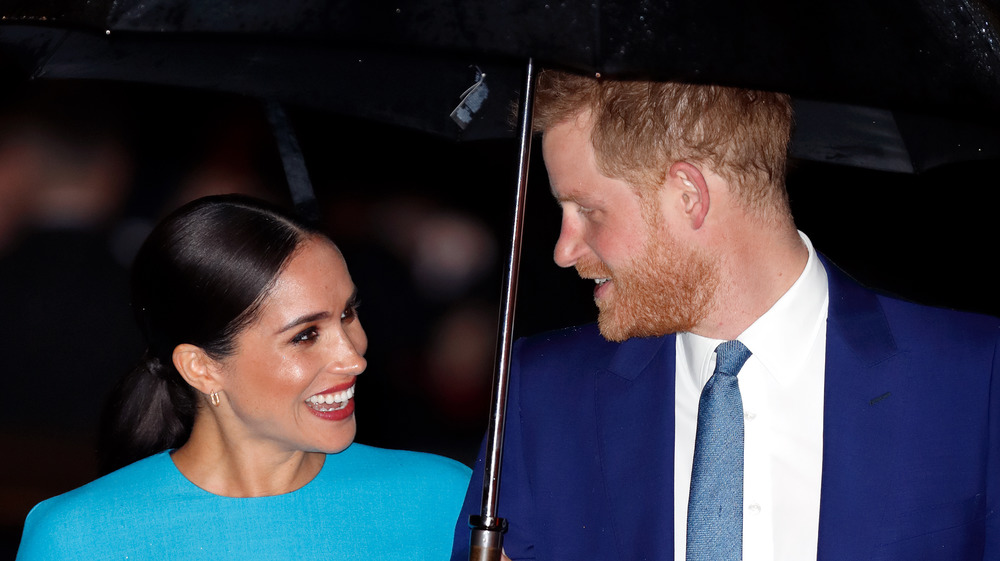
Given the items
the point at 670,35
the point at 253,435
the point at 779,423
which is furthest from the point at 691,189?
the point at 253,435

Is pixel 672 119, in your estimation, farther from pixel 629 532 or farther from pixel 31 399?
pixel 31 399

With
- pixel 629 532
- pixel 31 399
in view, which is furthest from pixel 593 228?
pixel 31 399

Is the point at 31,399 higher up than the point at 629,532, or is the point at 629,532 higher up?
the point at 31,399

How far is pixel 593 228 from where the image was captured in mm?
1914

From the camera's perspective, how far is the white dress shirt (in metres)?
1.78

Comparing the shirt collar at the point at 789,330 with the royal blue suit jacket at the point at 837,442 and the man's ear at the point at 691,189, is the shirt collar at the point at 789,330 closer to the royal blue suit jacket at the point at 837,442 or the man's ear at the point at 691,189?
the royal blue suit jacket at the point at 837,442

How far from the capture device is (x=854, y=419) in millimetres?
1773

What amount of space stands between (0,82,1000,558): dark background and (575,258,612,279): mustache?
2.81 metres

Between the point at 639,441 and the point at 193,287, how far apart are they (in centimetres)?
112

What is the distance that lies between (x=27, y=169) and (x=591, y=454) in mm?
4822

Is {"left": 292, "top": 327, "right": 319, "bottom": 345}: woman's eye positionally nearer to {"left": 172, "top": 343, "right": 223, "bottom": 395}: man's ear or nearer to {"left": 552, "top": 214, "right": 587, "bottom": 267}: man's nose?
{"left": 172, "top": 343, "right": 223, "bottom": 395}: man's ear

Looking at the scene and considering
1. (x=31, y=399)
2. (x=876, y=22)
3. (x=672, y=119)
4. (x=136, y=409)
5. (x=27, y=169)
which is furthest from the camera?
(x=27, y=169)

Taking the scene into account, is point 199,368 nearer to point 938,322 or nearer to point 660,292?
point 660,292

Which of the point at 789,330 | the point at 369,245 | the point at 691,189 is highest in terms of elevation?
the point at 369,245
